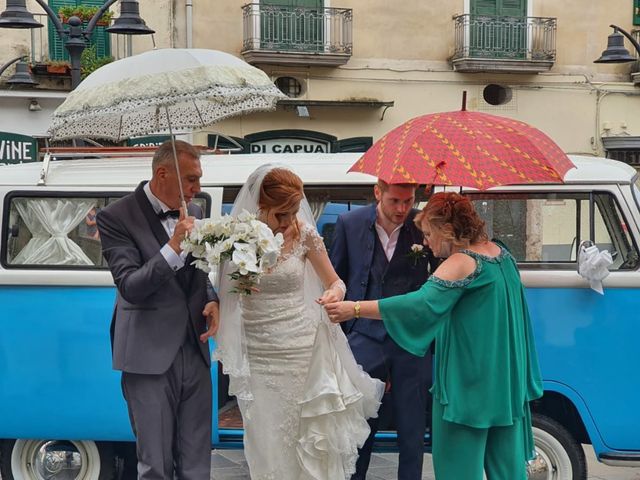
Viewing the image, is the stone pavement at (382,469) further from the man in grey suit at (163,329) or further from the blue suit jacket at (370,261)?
the man in grey suit at (163,329)

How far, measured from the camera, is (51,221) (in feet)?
20.1

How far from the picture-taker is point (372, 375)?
18.1 feet

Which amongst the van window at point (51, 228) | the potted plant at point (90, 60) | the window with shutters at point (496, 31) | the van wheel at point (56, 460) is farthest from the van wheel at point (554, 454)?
the window with shutters at point (496, 31)

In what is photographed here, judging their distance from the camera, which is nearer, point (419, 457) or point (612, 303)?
point (419, 457)

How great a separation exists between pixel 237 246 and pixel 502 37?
1960cm

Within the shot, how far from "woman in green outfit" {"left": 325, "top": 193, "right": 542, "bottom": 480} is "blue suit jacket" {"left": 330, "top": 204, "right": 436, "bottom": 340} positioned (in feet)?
2.54

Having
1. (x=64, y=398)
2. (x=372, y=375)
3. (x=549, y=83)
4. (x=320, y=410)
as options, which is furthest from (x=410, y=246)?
(x=549, y=83)

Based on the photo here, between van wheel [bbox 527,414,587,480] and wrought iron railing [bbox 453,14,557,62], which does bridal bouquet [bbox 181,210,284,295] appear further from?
wrought iron railing [bbox 453,14,557,62]

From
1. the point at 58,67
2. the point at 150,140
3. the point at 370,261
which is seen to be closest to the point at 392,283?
the point at 370,261

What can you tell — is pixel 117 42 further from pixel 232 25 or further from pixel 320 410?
pixel 320 410

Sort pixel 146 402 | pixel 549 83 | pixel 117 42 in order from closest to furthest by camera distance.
Answer: pixel 146 402 → pixel 117 42 → pixel 549 83

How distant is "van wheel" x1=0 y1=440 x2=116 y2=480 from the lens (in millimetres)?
6207

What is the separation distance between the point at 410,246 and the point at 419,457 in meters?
1.13

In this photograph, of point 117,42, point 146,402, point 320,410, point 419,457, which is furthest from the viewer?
point 117,42
